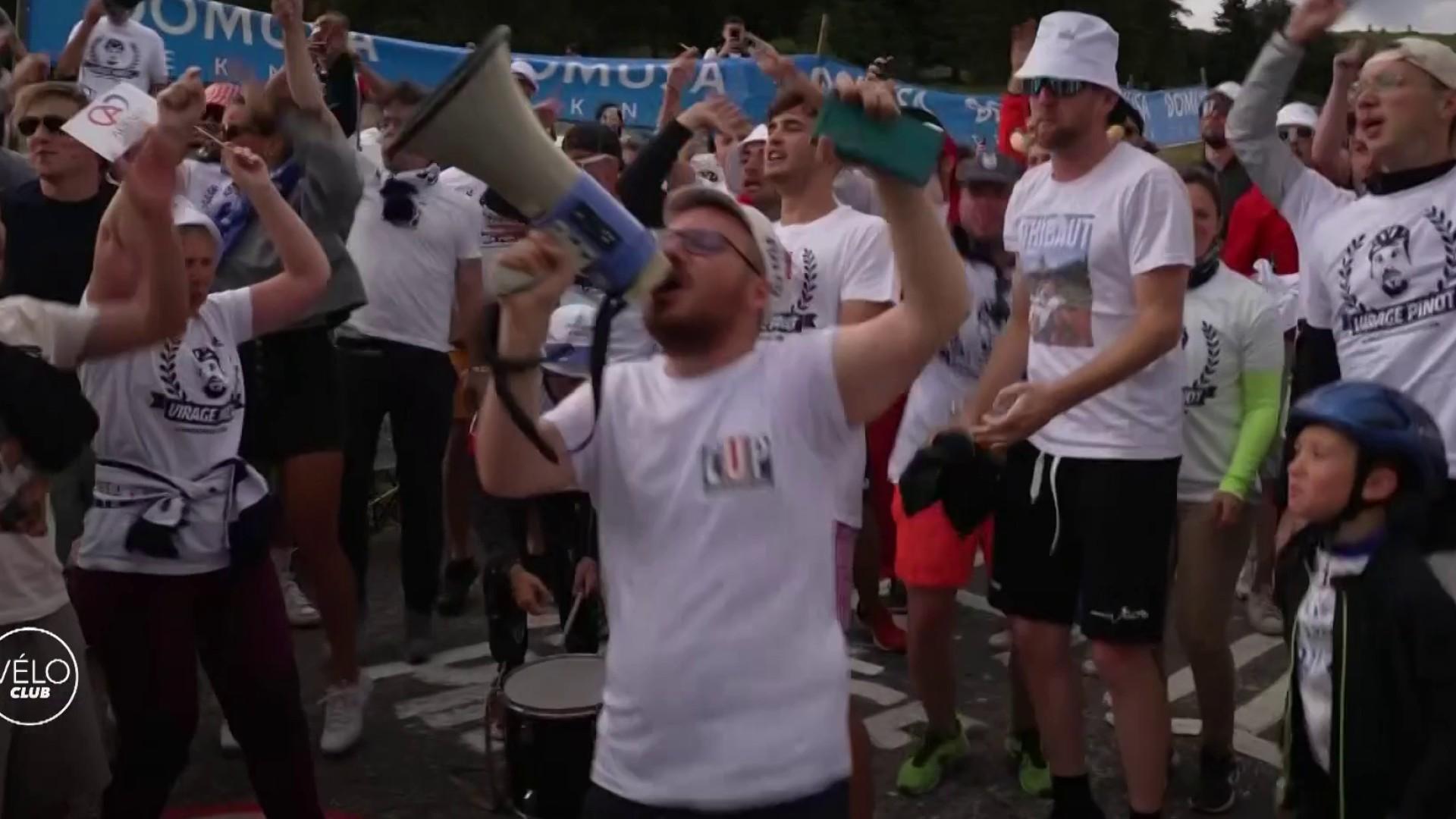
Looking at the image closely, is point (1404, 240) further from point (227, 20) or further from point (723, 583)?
point (227, 20)

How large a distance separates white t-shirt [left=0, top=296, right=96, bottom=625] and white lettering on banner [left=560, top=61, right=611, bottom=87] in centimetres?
1009

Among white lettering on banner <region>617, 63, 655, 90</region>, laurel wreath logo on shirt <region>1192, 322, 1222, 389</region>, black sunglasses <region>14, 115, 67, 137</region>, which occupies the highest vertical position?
white lettering on banner <region>617, 63, 655, 90</region>

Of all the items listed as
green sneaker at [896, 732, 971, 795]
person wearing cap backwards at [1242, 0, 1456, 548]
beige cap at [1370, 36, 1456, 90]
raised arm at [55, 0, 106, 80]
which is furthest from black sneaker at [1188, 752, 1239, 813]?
raised arm at [55, 0, 106, 80]

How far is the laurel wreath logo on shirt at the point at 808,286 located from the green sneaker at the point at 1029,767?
1.48 metres

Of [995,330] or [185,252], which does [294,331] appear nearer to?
[185,252]

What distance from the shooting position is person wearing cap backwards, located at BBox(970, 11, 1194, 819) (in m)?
3.50

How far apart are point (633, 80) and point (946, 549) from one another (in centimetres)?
945

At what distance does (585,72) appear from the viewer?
12.8m

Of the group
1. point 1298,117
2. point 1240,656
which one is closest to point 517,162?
point 1240,656

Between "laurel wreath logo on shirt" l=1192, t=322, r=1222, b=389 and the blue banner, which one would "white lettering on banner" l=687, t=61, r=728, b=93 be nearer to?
the blue banner

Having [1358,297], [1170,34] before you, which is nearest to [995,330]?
[1358,297]

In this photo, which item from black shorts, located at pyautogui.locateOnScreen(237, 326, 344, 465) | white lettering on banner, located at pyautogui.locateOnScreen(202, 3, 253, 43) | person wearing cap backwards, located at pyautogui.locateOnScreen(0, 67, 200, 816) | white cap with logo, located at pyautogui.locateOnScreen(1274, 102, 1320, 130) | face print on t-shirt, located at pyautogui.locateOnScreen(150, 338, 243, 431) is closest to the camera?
person wearing cap backwards, located at pyautogui.locateOnScreen(0, 67, 200, 816)

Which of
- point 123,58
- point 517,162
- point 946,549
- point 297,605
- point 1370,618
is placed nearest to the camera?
point 517,162

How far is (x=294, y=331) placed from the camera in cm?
462
